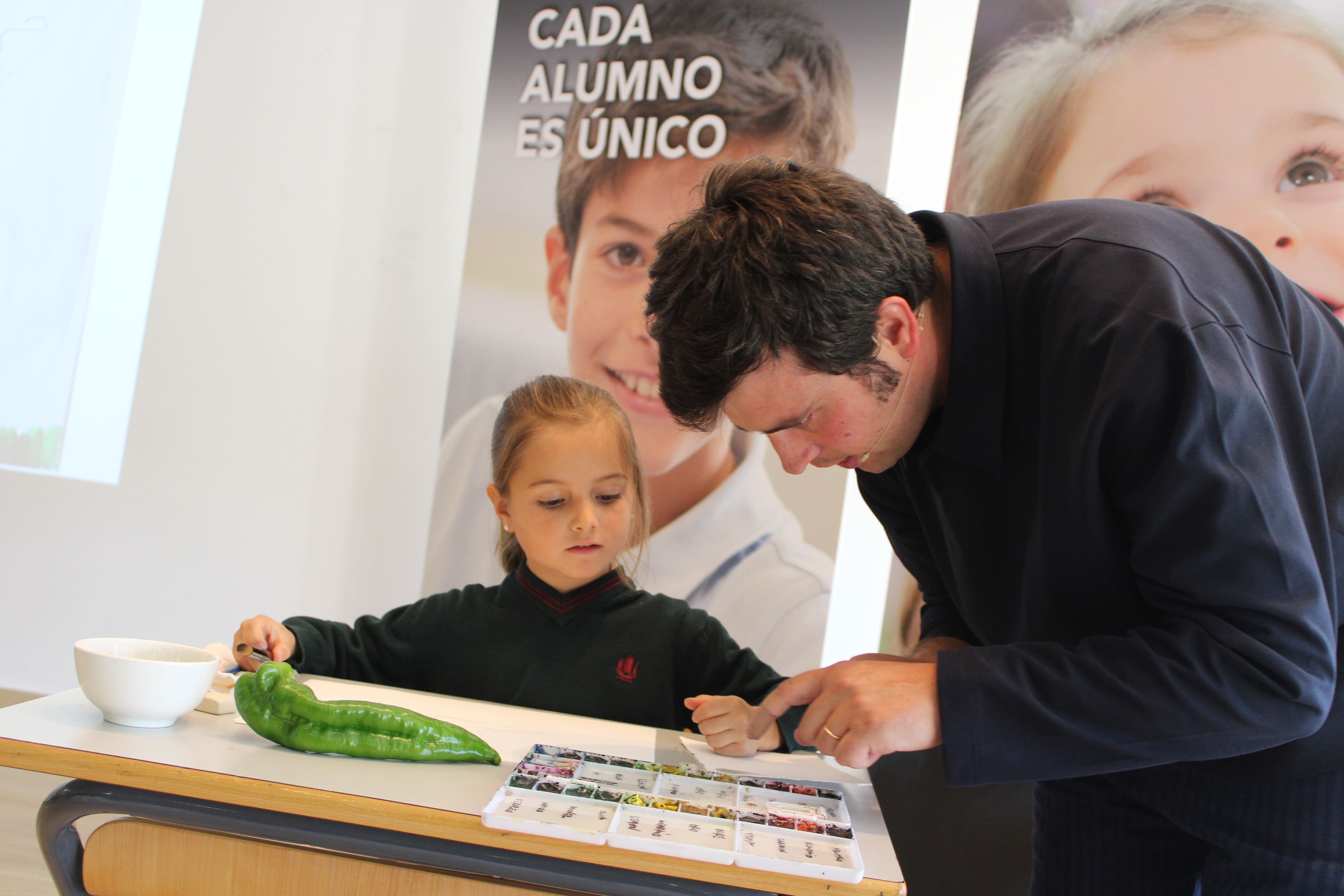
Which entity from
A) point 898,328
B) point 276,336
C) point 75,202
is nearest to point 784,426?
point 898,328

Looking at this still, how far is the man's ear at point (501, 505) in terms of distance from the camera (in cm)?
162

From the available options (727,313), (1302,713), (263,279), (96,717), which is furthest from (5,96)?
(1302,713)

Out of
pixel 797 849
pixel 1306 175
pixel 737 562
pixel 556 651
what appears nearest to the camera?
pixel 797 849

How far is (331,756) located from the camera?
0.92 m

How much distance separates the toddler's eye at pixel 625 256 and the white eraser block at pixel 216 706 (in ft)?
6.33

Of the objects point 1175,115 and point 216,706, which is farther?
point 1175,115

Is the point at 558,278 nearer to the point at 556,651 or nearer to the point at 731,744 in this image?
the point at 556,651

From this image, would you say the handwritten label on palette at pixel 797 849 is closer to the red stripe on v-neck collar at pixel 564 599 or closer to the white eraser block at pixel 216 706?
the white eraser block at pixel 216 706

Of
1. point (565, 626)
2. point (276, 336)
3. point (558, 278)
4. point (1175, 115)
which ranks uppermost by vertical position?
point (1175, 115)

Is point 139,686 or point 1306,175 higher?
point 1306,175

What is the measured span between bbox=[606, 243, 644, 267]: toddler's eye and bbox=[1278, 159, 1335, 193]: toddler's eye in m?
1.66

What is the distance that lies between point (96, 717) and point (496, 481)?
0.82 m

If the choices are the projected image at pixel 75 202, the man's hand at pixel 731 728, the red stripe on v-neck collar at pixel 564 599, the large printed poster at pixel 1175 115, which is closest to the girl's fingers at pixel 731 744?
the man's hand at pixel 731 728

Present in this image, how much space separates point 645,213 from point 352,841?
2.22 m
